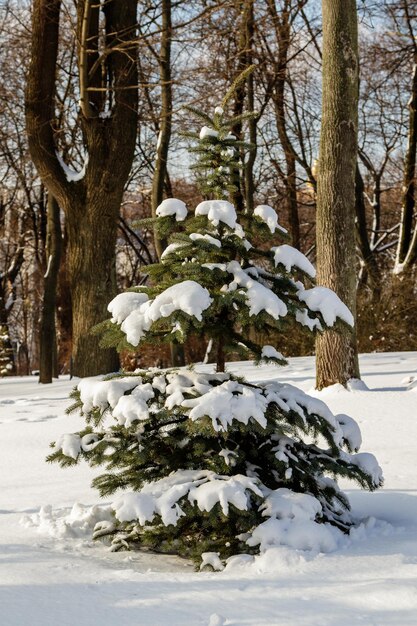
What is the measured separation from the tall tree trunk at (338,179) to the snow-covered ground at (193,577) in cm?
243

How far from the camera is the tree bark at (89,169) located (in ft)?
38.6

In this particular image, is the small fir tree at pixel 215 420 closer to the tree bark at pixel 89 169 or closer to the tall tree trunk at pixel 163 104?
the tree bark at pixel 89 169

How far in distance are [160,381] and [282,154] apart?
2033 centimetres

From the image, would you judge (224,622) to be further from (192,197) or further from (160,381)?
(192,197)

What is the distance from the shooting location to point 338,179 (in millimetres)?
8555

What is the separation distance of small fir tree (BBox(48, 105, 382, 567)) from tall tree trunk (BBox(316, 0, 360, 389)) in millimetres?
3927

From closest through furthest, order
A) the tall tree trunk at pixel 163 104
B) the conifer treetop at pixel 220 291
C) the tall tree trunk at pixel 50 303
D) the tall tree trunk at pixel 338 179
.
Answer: the conifer treetop at pixel 220 291
the tall tree trunk at pixel 338 179
the tall tree trunk at pixel 163 104
the tall tree trunk at pixel 50 303

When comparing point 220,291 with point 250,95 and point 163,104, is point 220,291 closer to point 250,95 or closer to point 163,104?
point 163,104

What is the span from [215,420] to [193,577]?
0.79 metres

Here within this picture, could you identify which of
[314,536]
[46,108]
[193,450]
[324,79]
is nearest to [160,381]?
[193,450]

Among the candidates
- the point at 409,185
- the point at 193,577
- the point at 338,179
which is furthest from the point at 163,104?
the point at 193,577

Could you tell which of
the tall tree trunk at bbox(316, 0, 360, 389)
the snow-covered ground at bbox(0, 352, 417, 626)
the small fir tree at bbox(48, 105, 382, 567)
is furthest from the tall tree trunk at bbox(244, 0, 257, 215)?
the small fir tree at bbox(48, 105, 382, 567)

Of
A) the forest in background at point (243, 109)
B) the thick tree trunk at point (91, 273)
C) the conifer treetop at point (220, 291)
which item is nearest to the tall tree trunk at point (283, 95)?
the forest in background at point (243, 109)

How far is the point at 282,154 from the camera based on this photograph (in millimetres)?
23812
